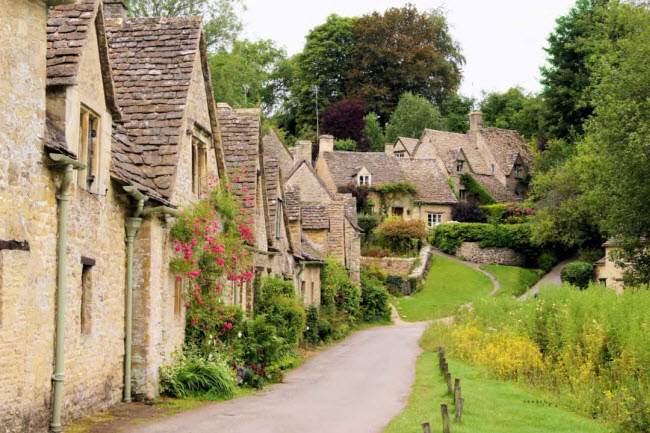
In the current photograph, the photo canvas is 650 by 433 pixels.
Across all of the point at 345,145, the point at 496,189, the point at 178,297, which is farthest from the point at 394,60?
the point at 178,297

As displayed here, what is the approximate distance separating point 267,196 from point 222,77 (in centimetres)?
2485

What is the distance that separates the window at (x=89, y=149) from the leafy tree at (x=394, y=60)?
81.7 metres

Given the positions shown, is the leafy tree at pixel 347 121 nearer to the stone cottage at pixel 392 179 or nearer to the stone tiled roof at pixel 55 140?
the stone cottage at pixel 392 179

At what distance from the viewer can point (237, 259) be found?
2025 cm

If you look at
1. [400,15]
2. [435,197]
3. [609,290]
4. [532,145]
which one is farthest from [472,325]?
[400,15]

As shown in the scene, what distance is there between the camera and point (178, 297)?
18.1 metres

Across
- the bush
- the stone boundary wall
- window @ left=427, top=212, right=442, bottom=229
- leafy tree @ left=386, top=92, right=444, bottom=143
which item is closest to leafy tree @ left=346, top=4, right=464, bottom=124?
leafy tree @ left=386, top=92, right=444, bottom=143

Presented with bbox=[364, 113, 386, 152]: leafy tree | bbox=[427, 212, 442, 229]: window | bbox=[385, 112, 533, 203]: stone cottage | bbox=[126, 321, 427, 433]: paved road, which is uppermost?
bbox=[364, 113, 386, 152]: leafy tree

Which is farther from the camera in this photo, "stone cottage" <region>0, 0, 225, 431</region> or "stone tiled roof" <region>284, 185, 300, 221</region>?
"stone tiled roof" <region>284, 185, 300, 221</region>

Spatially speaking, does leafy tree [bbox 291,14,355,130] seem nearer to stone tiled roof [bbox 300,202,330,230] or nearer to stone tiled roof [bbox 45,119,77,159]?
stone tiled roof [bbox 300,202,330,230]

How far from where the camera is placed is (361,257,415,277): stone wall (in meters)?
59.5

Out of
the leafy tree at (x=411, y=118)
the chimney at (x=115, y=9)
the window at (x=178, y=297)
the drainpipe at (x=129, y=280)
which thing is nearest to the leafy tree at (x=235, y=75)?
the leafy tree at (x=411, y=118)

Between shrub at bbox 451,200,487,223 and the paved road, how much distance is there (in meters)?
45.6

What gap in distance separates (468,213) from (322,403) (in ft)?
190
